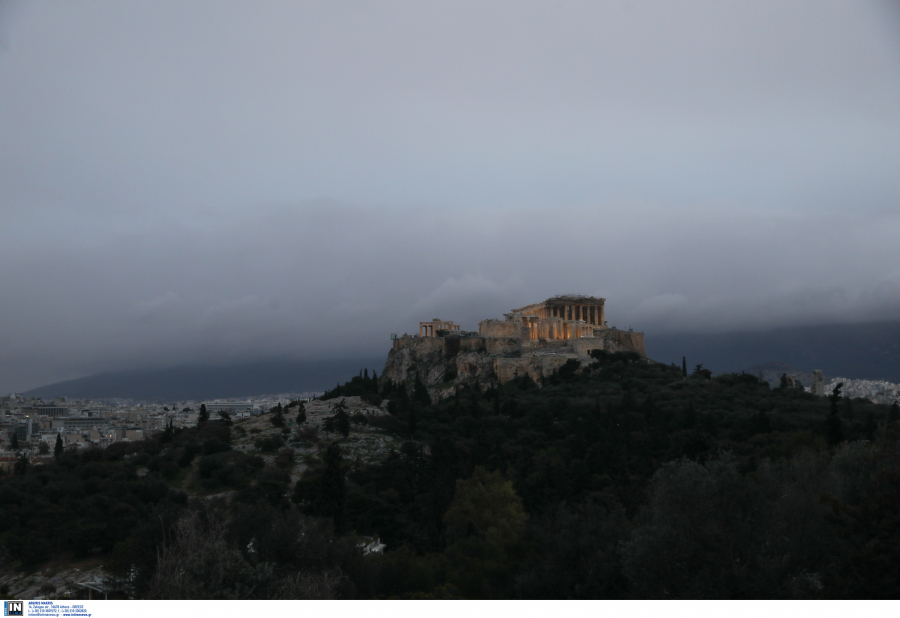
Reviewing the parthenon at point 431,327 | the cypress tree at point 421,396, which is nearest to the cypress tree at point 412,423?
the cypress tree at point 421,396

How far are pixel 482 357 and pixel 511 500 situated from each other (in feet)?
147

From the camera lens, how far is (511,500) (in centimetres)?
3148

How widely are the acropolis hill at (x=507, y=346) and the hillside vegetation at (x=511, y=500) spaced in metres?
6.59

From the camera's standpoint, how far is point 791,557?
59.2ft

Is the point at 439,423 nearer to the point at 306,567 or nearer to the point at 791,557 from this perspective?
the point at 306,567

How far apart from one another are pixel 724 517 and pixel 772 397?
41.6 metres

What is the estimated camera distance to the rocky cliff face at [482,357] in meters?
73.7

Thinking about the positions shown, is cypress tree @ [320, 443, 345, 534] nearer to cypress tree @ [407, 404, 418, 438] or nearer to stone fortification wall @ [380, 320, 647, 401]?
cypress tree @ [407, 404, 418, 438]
